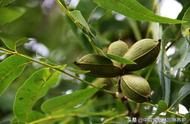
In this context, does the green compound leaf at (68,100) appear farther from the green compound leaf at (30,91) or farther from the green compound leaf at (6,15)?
the green compound leaf at (6,15)

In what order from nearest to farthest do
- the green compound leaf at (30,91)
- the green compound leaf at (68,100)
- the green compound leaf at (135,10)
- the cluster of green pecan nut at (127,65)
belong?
1. the green compound leaf at (135,10)
2. the cluster of green pecan nut at (127,65)
3. the green compound leaf at (30,91)
4. the green compound leaf at (68,100)

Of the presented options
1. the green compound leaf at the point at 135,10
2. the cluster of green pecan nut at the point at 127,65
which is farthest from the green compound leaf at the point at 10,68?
the green compound leaf at the point at 135,10

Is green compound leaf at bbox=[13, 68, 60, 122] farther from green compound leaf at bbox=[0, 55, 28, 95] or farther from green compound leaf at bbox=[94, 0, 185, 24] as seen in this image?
green compound leaf at bbox=[94, 0, 185, 24]

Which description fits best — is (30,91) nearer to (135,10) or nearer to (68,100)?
(68,100)

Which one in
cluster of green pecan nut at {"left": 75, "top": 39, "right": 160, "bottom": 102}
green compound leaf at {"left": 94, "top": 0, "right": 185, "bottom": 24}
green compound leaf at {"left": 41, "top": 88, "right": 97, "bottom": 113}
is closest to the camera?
green compound leaf at {"left": 94, "top": 0, "right": 185, "bottom": 24}

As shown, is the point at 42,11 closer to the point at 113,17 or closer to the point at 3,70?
the point at 113,17

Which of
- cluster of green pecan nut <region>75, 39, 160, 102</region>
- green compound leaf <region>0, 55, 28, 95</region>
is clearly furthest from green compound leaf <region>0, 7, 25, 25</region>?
cluster of green pecan nut <region>75, 39, 160, 102</region>
